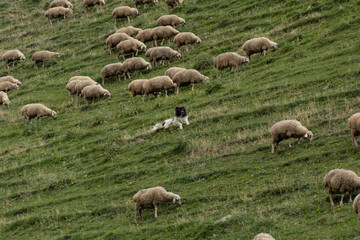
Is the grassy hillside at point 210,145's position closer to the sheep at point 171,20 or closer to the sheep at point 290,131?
the sheep at point 290,131

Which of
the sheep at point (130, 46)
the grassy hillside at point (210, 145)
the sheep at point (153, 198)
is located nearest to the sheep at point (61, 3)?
the grassy hillside at point (210, 145)

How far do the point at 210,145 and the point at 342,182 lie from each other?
8.52 meters

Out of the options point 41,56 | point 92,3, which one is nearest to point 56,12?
point 92,3

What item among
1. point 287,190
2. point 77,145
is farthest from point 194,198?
point 77,145

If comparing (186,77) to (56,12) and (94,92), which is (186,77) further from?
(56,12)

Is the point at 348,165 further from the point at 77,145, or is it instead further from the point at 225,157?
the point at 77,145

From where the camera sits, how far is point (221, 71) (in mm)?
34219

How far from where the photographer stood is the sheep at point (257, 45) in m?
34.2

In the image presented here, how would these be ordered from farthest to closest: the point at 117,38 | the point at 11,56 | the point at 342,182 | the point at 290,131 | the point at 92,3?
the point at 92,3
the point at 11,56
the point at 117,38
the point at 290,131
the point at 342,182

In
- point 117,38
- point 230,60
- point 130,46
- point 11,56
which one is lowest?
point 230,60

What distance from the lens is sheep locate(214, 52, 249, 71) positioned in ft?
110

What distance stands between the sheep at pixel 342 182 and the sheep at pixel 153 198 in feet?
17.8

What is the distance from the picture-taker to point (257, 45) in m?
34.2

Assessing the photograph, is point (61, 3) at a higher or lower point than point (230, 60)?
higher
